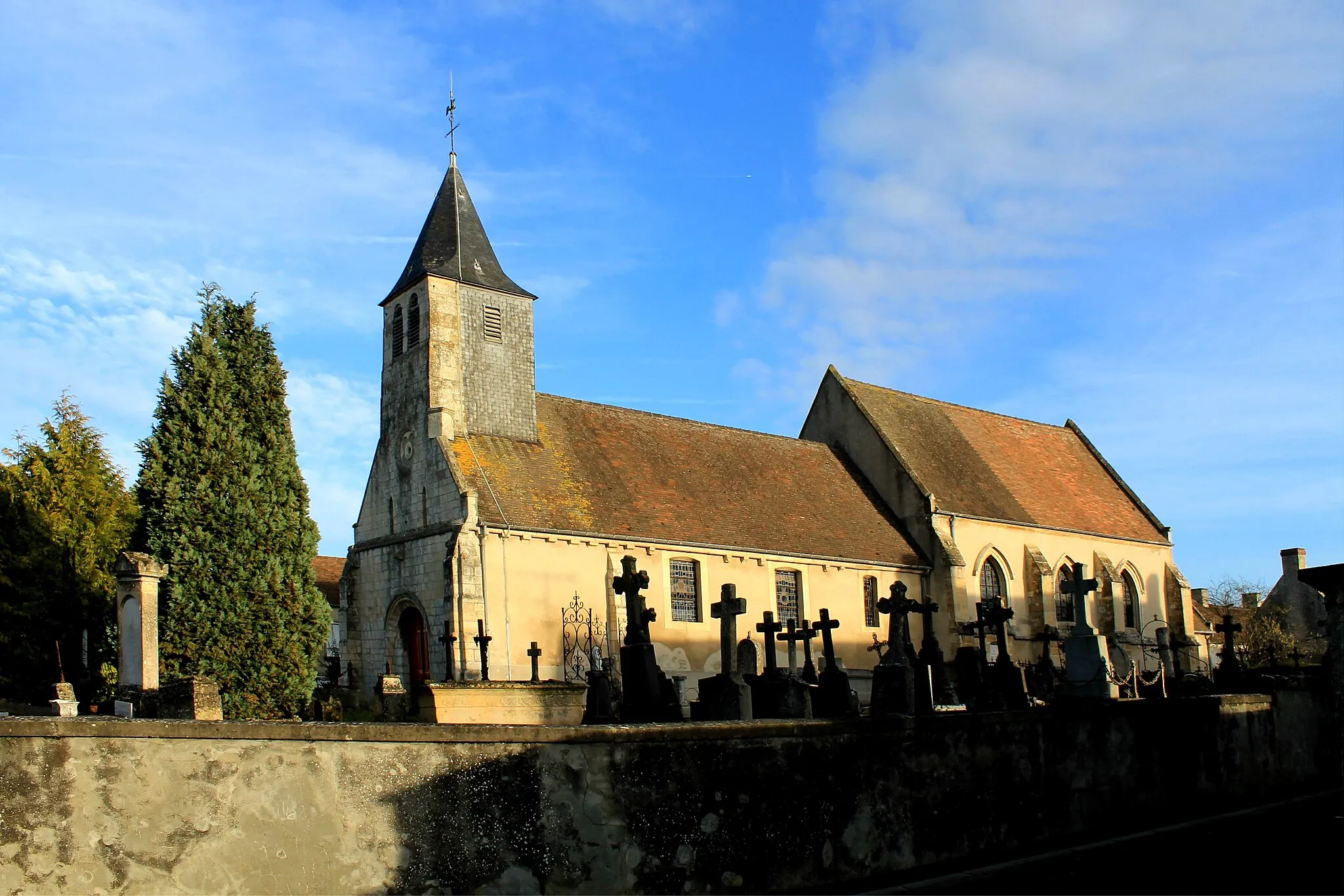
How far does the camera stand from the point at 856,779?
368 inches

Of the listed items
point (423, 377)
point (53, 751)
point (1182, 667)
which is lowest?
point (1182, 667)

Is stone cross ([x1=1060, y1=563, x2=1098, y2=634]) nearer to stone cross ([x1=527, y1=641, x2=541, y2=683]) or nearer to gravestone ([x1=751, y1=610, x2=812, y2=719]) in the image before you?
gravestone ([x1=751, y1=610, x2=812, y2=719])

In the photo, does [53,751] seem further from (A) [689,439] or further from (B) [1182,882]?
(A) [689,439]

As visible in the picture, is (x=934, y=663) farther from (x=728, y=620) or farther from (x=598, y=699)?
(x=598, y=699)

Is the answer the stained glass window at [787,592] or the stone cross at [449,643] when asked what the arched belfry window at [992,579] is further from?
the stone cross at [449,643]

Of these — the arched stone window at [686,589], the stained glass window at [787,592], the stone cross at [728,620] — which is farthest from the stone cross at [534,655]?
the stone cross at [728,620]

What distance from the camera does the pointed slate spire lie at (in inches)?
1184

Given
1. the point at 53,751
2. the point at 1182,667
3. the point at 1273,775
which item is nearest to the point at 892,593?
the point at 1273,775

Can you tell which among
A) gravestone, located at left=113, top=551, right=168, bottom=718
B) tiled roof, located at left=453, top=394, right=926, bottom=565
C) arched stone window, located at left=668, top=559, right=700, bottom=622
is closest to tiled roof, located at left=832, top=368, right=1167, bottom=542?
tiled roof, located at left=453, top=394, right=926, bottom=565

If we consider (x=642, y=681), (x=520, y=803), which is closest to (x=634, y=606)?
(x=642, y=681)

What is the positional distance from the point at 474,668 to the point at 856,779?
16.7 m

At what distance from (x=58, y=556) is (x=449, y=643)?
33.7ft

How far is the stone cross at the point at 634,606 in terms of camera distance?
14492mm

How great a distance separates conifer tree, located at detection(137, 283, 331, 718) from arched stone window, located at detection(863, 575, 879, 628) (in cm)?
1632
